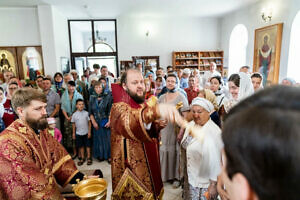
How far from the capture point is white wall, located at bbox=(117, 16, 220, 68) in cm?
958

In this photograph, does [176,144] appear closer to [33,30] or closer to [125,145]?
[125,145]

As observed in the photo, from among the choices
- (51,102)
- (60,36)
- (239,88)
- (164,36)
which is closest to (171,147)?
(239,88)

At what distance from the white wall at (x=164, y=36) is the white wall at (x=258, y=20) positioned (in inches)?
29.1

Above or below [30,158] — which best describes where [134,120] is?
above

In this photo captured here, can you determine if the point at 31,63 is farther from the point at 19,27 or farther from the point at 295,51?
the point at 295,51

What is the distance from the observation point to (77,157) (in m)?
4.47

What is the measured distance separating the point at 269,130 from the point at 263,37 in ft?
24.6

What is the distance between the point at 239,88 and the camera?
8.89 ft

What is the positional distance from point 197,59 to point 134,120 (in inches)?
356

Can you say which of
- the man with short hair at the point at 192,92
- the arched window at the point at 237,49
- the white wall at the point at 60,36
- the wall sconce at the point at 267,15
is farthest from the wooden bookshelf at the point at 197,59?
the man with short hair at the point at 192,92

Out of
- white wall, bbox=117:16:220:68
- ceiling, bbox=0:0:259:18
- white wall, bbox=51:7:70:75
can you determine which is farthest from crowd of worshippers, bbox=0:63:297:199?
white wall, bbox=117:16:220:68

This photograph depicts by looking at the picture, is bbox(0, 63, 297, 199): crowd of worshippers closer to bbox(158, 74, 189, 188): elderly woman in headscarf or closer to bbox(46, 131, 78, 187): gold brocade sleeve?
bbox(158, 74, 189, 188): elderly woman in headscarf

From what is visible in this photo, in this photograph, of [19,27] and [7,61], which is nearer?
[19,27]

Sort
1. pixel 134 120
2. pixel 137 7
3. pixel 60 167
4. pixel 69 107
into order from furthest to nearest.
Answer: pixel 137 7 → pixel 69 107 → pixel 60 167 → pixel 134 120
